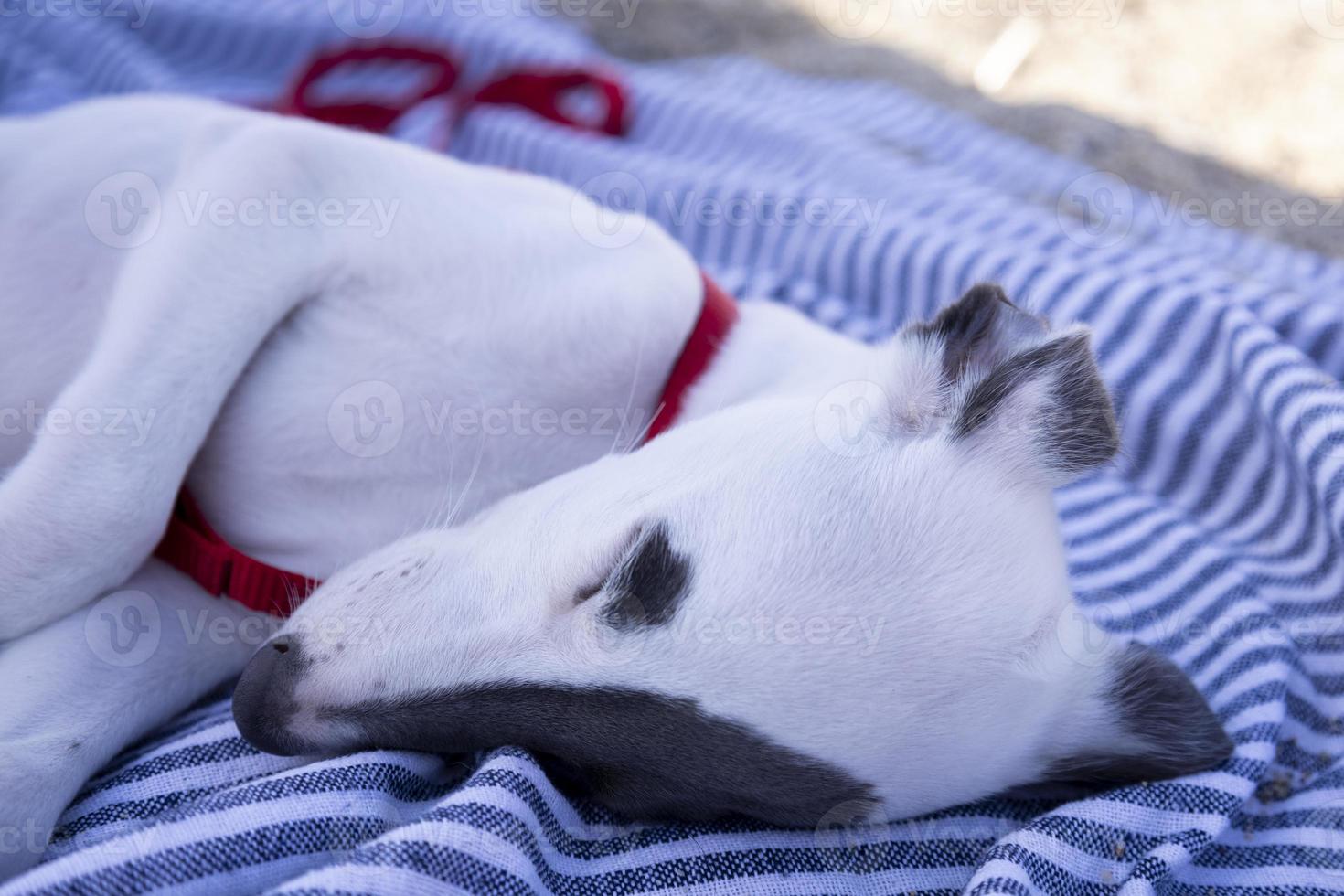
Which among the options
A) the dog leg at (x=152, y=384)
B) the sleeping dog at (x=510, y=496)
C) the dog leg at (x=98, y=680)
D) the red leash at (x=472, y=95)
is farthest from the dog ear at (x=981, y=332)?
the red leash at (x=472, y=95)

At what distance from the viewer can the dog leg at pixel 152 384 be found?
3.88ft

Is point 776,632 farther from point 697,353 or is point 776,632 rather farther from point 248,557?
point 248,557

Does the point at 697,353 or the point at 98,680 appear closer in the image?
the point at 98,680

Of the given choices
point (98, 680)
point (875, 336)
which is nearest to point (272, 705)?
point (98, 680)

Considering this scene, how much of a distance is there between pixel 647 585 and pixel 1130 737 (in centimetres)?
59

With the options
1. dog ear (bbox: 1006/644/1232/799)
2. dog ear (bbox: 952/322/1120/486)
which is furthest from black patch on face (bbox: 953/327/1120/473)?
dog ear (bbox: 1006/644/1232/799)

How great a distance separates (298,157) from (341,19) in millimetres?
1524

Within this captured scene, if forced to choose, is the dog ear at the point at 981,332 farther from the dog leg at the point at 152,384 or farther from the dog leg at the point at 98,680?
the dog leg at the point at 98,680

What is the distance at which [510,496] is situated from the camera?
1.27 meters

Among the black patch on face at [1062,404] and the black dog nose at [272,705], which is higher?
the black patch on face at [1062,404]

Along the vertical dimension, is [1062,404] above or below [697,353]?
above

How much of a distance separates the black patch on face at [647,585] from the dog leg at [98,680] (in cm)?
60

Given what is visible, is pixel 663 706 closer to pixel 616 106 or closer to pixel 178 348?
pixel 178 348

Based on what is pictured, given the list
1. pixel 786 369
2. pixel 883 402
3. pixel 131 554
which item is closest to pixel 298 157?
pixel 131 554
